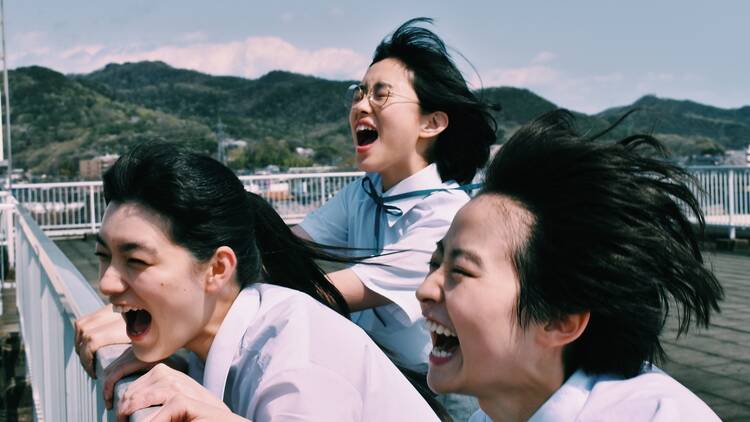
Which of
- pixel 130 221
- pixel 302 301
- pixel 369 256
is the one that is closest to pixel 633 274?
pixel 302 301

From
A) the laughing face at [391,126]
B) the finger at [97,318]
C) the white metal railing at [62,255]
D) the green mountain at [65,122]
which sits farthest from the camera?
the green mountain at [65,122]

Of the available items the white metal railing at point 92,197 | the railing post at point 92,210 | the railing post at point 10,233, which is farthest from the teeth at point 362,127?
the railing post at point 92,210

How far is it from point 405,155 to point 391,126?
97 mm

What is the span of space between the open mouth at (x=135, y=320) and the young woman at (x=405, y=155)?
804 millimetres

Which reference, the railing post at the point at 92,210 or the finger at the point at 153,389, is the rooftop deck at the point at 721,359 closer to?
the finger at the point at 153,389

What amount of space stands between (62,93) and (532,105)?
44381 millimetres

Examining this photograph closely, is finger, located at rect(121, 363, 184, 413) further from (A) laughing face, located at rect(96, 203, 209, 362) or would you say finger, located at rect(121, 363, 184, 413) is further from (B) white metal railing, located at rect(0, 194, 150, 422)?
(A) laughing face, located at rect(96, 203, 209, 362)

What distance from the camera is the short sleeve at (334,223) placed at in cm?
305

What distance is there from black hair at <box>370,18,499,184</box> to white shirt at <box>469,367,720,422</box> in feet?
4.90

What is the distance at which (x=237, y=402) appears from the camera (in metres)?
1.80

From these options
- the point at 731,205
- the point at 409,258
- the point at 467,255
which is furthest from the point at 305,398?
the point at 731,205

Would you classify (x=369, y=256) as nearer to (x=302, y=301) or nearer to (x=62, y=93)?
(x=302, y=301)

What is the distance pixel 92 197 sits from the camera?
1794cm

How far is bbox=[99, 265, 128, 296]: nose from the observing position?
6.17 ft
